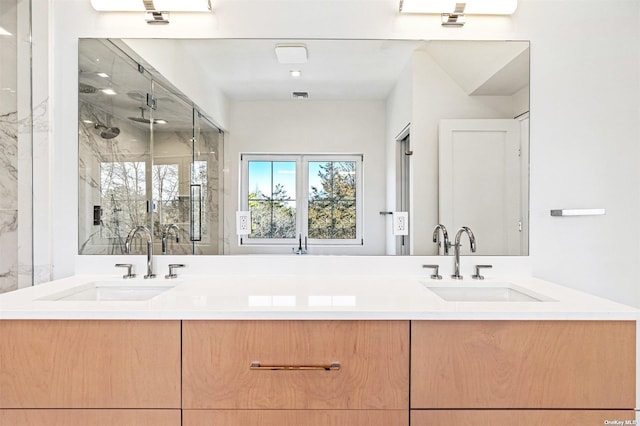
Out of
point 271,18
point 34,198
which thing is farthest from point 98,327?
point 271,18

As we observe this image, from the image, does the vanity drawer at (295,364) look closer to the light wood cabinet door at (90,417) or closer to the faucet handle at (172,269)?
the light wood cabinet door at (90,417)

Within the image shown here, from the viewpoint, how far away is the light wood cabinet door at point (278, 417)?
111cm

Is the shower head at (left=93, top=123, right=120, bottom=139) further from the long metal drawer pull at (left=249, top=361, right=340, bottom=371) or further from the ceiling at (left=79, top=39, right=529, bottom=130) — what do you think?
the long metal drawer pull at (left=249, top=361, right=340, bottom=371)

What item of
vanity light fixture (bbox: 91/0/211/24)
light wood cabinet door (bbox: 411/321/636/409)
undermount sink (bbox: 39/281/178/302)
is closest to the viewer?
light wood cabinet door (bbox: 411/321/636/409)

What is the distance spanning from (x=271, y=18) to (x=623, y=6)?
164cm

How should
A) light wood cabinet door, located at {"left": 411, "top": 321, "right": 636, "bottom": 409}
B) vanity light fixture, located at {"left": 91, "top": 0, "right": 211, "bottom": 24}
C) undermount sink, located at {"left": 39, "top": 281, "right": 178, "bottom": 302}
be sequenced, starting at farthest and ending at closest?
1. vanity light fixture, located at {"left": 91, "top": 0, "right": 211, "bottom": 24}
2. undermount sink, located at {"left": 39, "top": 281, "right": 178, "bottom": 302}
3. light wood cabinet door, located at {"left": 411, "top": 321, "right": 636, "bottom": 409}

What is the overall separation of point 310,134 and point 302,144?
0.20 ft

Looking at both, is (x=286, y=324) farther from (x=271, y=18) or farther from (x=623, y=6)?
(x=623, y=6)

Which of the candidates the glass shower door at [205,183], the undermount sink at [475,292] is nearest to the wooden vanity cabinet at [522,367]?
the undermount sink at [475,292]

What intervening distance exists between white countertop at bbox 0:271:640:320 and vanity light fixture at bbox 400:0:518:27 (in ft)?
4.05

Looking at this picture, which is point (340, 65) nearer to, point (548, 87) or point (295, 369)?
point (548, 87)

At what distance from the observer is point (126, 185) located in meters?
1.75

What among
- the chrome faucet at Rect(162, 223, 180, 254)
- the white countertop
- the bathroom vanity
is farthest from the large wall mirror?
the bathroom vanity

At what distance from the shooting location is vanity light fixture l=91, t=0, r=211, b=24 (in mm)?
1680
